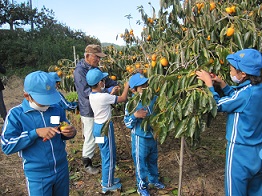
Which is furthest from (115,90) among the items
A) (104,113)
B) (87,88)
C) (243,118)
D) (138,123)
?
(243,118)

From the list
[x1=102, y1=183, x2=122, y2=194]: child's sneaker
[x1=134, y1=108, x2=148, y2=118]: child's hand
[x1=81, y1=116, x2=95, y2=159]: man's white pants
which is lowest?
[x1=102, y1=183, x2=122, y2=194]: child's sneaker

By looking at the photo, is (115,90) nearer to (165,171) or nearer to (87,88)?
(87,88)

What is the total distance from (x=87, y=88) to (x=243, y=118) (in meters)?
1.71

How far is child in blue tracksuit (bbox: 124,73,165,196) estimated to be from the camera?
2.36 metres

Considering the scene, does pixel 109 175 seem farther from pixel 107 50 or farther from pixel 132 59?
pixel 107 50

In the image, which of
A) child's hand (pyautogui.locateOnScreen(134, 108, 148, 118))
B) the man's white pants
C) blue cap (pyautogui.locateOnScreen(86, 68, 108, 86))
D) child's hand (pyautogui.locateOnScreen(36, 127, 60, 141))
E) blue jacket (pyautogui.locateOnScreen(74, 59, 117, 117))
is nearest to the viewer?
child's hand (pyautogui.locateOnScreen(36, 127, 60, 141))

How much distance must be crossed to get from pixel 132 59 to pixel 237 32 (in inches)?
64.0

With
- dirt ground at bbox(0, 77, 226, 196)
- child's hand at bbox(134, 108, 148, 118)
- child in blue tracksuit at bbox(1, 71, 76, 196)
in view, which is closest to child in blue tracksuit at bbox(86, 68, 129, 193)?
dirt ground at bbox(0, 77, 226, 196)

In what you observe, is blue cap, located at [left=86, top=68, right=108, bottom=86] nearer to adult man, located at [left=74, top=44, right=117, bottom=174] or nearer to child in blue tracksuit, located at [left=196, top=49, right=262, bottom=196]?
adult man, located at [left=74, top=44, right=117, bottom=174]

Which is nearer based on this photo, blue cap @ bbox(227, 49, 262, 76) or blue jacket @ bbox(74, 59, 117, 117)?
blue cap @ bbox(227, 49, 262, 76)

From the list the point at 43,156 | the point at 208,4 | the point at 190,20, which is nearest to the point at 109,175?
the point at 43,156

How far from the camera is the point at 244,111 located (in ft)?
5.62

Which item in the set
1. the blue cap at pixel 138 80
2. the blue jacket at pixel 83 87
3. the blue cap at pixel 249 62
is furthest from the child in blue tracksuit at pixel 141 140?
the blue cap at pixel 249 62

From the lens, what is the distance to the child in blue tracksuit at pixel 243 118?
1.69 meters
